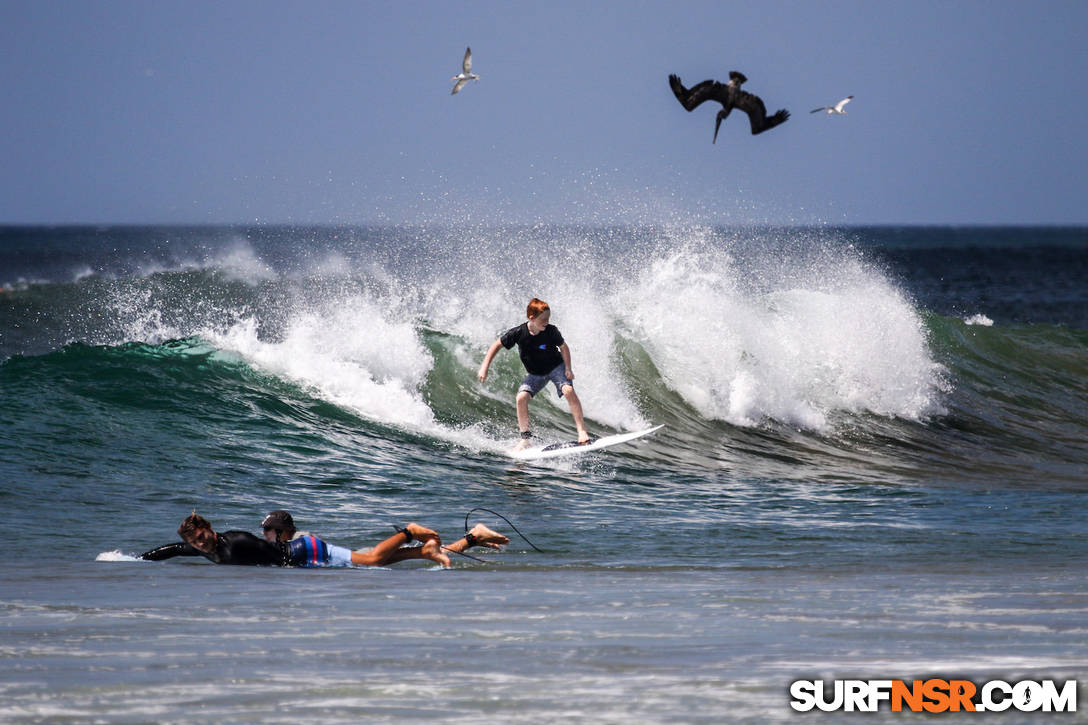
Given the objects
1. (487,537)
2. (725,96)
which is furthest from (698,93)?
(487,537)

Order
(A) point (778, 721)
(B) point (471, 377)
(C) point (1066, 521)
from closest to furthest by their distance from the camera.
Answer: (A) point (778, 721)
(C) point (1066, 521)
(B) point (471, 377)

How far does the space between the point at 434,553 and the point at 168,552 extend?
1.63 meters

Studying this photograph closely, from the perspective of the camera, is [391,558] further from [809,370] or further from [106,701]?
[809,370]

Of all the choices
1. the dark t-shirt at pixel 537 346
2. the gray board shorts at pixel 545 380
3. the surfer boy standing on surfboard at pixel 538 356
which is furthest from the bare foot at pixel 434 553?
the gray board shorts at pixel 545 380

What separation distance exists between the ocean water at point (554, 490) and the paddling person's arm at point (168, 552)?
0.08 meters

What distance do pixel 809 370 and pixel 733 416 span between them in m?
2.05

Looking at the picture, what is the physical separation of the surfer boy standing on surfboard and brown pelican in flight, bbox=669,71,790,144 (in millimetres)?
2366

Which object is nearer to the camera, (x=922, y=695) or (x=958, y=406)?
(x=922, y=695)

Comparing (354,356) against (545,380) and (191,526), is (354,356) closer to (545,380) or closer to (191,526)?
(545,380)

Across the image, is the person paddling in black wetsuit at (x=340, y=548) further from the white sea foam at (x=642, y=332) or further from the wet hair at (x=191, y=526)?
the white sea foam at (x=642, y=332)

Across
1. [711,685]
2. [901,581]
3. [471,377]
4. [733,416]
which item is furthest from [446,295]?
[711,685]

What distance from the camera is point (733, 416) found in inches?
598

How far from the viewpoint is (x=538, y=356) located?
11.9 metres

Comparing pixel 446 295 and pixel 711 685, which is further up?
pixel 446 295
